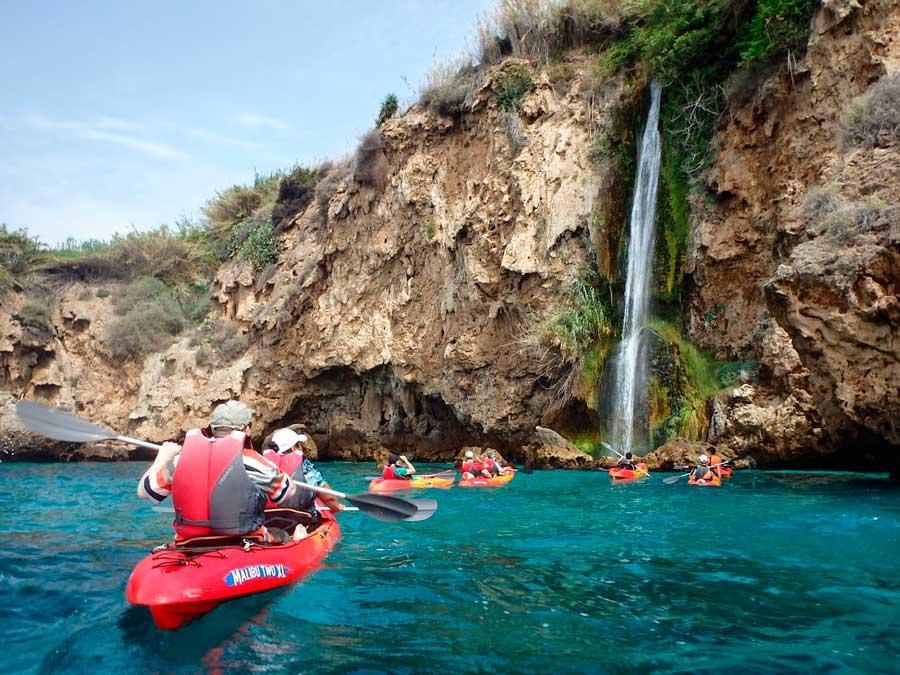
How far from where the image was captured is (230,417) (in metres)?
5.32

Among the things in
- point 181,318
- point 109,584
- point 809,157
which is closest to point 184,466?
point 109,584

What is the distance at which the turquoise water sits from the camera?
3.99 metres

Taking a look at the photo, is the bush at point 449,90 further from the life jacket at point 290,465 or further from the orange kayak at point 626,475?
the life jacket at point 290,465

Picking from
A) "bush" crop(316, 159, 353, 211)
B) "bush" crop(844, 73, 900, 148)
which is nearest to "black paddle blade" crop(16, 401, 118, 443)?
"bush" crop(844, 73, 900, 148)

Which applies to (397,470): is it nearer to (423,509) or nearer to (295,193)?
(423,509)

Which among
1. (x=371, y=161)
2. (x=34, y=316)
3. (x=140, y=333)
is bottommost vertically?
(x=140, y=333)

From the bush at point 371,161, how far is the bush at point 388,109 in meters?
0.94

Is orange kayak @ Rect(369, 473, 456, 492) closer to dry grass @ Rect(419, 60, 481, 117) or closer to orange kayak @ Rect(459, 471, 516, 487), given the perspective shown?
orange kayak @ Rect(459, 471, 516, 487)

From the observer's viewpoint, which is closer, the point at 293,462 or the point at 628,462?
the point at 293,462

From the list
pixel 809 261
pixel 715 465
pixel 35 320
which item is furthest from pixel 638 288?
pixel 35 320

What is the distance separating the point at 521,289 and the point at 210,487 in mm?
14515

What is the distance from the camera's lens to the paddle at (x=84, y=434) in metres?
5.96

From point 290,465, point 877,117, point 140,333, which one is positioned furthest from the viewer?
point 140,333

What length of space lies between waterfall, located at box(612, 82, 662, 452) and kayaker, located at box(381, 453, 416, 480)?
5630mm
